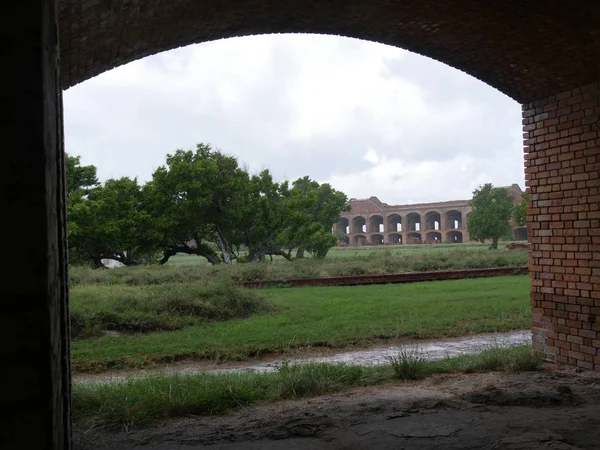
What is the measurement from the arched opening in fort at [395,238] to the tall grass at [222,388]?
6706cm

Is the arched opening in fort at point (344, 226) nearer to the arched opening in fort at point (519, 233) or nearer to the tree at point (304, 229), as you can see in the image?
the arched opening in fort at point (519, 233)

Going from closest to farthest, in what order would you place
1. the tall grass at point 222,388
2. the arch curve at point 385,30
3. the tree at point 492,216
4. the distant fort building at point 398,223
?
the arch curve at point 385,30 → the tall grass at point 222,388 → the tree at point 492,216 → the distant fort building at point 398,223

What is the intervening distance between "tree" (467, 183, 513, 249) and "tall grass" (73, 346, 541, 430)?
41254mm

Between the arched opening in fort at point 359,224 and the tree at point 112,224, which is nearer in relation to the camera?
the tree at point 112,224

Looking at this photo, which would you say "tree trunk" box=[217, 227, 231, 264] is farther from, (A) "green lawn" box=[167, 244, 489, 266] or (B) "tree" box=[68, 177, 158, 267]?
(B) "tree" box=[68, 177, 158, 267]

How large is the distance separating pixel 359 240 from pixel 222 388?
7065 centimetres

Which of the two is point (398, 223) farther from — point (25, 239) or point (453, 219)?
point (25, 239)

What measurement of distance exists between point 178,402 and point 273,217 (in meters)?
24.8

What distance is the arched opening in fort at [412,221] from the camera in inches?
2908

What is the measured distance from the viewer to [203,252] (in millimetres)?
30781

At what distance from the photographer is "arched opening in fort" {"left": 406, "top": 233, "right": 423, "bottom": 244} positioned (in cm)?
7269

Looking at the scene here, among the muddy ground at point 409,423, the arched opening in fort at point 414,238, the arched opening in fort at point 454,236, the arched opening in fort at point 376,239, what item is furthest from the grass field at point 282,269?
the arched opening in fort at point 376,239

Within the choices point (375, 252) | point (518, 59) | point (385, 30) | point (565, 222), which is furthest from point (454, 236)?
point (385, 30)

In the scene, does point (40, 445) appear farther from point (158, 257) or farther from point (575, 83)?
point (158, 257)
